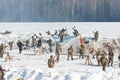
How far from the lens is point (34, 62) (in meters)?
41.2

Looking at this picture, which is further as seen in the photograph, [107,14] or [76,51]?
[107,14]

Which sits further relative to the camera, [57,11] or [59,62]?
[57,11]

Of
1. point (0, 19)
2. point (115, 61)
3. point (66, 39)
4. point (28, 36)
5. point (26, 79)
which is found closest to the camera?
point (26, 79)

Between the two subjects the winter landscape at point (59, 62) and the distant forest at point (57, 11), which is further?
the distant forest at point (57, 11)

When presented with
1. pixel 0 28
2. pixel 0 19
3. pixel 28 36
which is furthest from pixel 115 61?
pixel 0 19

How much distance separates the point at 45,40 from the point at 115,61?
1348 centimetres

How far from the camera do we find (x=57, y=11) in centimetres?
9081

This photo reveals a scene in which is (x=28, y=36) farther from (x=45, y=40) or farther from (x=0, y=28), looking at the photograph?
(x=0, y=28)

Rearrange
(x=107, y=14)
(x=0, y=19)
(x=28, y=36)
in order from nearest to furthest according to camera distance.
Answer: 1. (x=28, y=36)
2. (x=107, y=14)
3. (x=0, y=19)

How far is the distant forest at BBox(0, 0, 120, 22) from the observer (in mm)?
85250

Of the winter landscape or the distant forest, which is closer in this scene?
the winter landscape

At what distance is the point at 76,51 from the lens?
46969mm

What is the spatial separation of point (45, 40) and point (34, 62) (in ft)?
38.2

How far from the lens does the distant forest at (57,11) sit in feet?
280
